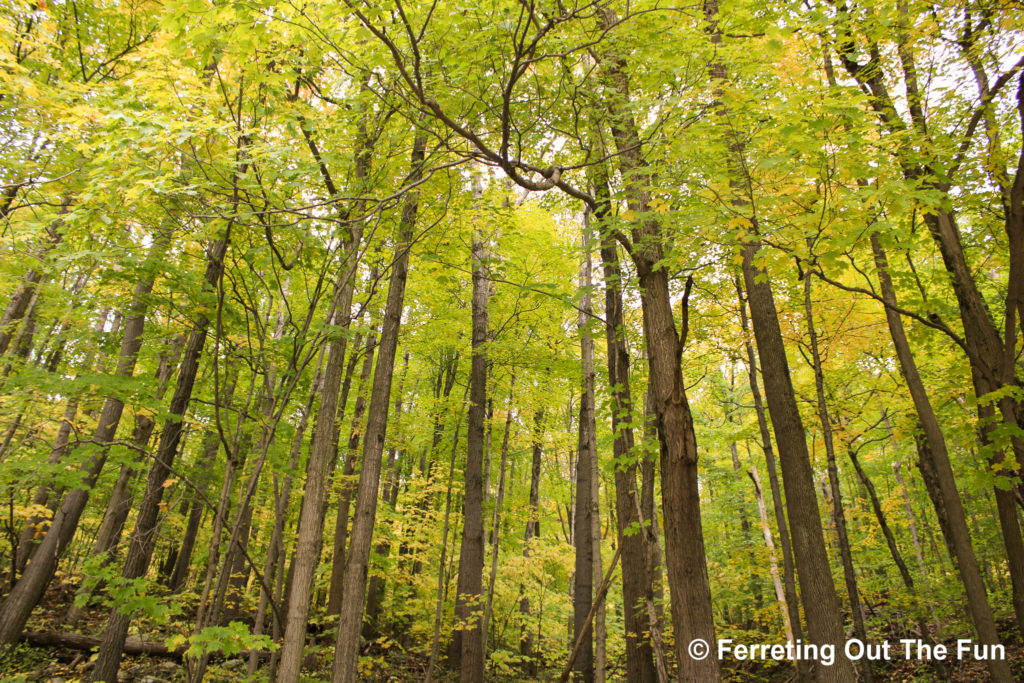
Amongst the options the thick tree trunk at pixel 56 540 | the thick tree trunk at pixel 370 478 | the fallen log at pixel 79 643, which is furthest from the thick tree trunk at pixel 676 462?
the fallen log at pixel 79 643

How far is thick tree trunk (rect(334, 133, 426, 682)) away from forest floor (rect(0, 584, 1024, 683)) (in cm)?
180

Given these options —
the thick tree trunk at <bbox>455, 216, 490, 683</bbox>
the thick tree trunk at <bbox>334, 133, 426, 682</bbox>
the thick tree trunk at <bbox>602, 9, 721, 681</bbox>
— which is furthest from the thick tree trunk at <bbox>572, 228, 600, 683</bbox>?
the thick tree trunk at <bbox>334, 133, 426, 682</bbox>

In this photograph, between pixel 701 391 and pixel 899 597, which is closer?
pixel 899 597

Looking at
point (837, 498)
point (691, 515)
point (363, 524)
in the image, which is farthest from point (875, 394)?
point (363, 524)

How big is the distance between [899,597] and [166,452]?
13.1 metres

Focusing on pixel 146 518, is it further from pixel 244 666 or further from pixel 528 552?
pixel 528 552

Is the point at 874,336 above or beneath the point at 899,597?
above

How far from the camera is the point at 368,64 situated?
426 cm

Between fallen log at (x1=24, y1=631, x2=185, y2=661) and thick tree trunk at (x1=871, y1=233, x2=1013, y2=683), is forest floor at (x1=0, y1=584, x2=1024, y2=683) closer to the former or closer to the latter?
fallen log at (x1=24, y1=631, x2=185, y2=661)

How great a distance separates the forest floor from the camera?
24.5ft

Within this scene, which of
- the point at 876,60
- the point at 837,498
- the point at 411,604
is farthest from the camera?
the point at 411,604

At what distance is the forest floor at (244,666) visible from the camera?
747 centimetres

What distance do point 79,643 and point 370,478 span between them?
8322mm

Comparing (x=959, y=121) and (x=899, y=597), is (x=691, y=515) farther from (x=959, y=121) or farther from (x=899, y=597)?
(x=899, y=597)
